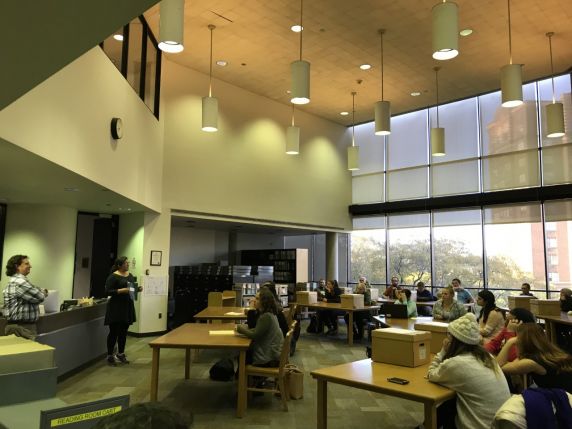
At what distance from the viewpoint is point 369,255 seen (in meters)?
14.2

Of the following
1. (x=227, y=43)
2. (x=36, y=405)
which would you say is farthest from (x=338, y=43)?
(x=36, y=405)

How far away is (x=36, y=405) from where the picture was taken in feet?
6.88

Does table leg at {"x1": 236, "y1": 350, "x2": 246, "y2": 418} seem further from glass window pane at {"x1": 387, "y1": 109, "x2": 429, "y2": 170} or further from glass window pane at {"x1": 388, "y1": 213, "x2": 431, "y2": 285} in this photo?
glass window pane at {"x1": 387, "y1": 109, "x2": 429, "y2": 170}

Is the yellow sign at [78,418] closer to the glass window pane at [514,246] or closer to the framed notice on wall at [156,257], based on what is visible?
the framed notice on wall at [156,257]

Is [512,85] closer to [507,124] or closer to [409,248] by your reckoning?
[507,124]

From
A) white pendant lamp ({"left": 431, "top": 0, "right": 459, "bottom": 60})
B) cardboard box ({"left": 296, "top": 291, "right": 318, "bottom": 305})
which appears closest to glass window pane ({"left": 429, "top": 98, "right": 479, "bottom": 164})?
cardboard box ({"left": 296, "top": 291, "right": 318, "bottom": 305})

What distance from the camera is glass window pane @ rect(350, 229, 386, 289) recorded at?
13.9m

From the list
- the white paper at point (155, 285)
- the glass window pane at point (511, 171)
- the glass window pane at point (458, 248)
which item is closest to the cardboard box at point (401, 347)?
the white paper at point (155, 285)

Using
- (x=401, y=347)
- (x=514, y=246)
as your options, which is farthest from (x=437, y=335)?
(x=514, y=246)

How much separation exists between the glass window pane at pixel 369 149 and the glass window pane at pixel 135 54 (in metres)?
8.44

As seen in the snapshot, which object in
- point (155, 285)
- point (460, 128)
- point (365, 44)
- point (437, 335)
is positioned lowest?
point (437, 335)

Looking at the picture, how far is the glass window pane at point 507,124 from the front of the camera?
36.9 ft

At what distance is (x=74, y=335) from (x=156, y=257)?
139 inches

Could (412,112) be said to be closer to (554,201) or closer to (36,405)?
(554,201)
